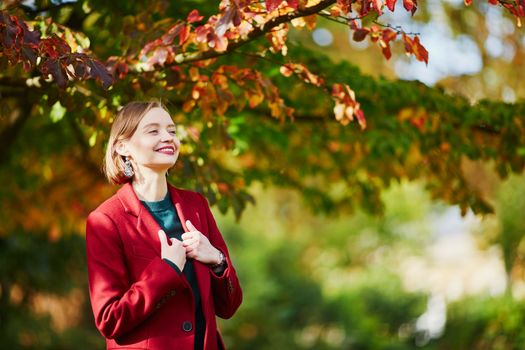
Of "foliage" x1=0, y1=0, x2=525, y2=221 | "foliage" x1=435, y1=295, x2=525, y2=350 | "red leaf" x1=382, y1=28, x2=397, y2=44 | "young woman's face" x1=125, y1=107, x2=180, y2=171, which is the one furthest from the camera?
"foliage" x1=435, y1=295, x2=525, y2=350

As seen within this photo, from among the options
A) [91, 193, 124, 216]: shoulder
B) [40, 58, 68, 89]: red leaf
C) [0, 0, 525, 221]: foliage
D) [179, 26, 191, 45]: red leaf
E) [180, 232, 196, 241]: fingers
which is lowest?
[0, 0, 525, 221]: foliage

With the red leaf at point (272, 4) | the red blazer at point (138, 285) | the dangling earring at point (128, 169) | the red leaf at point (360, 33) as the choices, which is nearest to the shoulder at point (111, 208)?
the red blazer at point (138, 285)

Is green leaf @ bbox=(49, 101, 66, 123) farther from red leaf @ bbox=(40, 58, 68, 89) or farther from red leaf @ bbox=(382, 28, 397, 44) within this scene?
red leaf @ bbox=(382, 28, 397, 44)

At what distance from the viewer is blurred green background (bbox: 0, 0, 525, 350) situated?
4820 mm

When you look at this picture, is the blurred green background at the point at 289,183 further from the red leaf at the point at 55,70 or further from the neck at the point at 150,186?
the neck at the point at 150,186

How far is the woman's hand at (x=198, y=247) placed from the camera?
8.91 ft

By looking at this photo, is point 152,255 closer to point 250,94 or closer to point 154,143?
point 154,143

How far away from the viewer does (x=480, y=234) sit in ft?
47.1

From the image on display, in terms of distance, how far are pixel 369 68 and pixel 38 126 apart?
4896 millimetres

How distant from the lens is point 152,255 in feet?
8.96

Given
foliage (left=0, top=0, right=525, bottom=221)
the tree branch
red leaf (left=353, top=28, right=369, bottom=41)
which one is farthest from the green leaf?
red leaf (left=353, top=28, right=369, bottom=41)

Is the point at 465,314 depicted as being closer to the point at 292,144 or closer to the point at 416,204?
the point at 292,144

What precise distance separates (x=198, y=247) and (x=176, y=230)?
0.15 metres

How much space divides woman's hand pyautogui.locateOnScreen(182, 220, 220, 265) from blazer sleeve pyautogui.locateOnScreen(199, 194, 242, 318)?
0.07 metres
